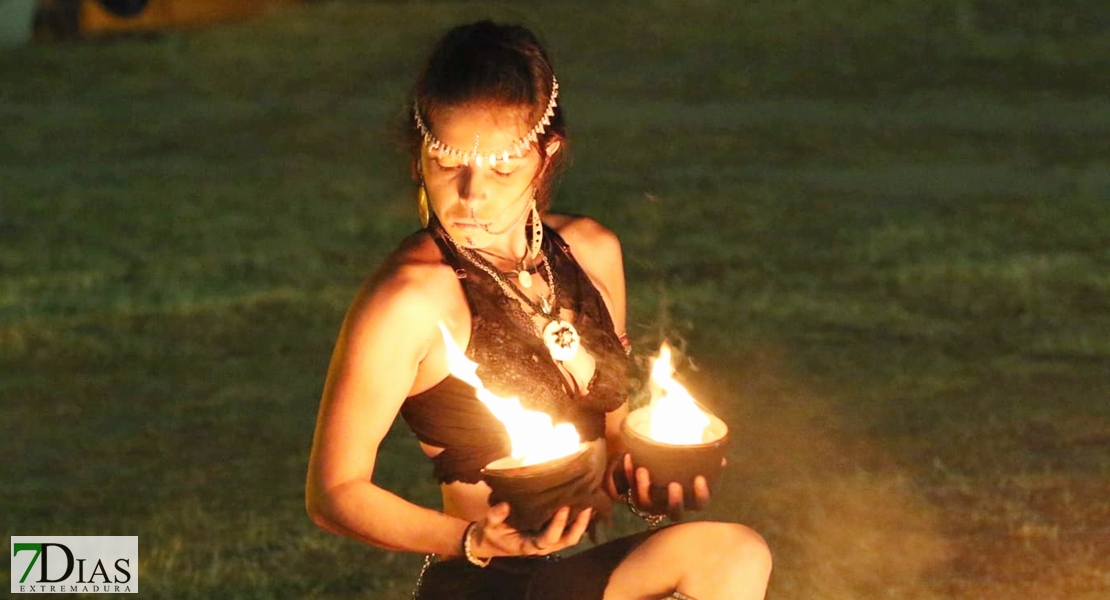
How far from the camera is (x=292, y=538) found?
504cm

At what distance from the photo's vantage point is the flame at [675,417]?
2.87 metres

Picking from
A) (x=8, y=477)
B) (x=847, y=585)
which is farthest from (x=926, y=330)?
(x=8, y=477)

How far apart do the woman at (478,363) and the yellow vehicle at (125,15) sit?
16993 millimetres

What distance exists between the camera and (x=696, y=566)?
9.31 feet

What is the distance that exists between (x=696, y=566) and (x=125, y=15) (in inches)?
703

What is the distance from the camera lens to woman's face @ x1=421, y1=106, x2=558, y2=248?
2.83 metres

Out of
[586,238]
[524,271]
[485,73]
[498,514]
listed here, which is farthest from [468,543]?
[586,238]

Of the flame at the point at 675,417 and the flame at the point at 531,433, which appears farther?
the flame at the point at 675,417

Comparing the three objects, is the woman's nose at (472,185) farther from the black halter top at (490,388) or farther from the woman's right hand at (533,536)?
the woman's right hand at (533,536)

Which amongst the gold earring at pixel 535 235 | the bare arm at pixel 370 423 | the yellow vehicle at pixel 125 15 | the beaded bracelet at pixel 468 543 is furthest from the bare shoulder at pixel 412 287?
the yellow vehicle at pixel 125 15

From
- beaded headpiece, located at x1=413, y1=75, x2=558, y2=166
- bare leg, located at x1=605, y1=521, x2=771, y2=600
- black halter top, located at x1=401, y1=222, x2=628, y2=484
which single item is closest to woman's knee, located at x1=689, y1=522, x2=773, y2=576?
bare leg, located at x1=605, y1=521, x2=771, y2=600

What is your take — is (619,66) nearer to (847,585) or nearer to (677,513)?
(847,585)

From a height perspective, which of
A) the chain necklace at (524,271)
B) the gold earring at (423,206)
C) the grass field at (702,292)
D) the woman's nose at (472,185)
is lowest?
the grass field at (702,292)

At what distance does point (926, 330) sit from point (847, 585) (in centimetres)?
282
